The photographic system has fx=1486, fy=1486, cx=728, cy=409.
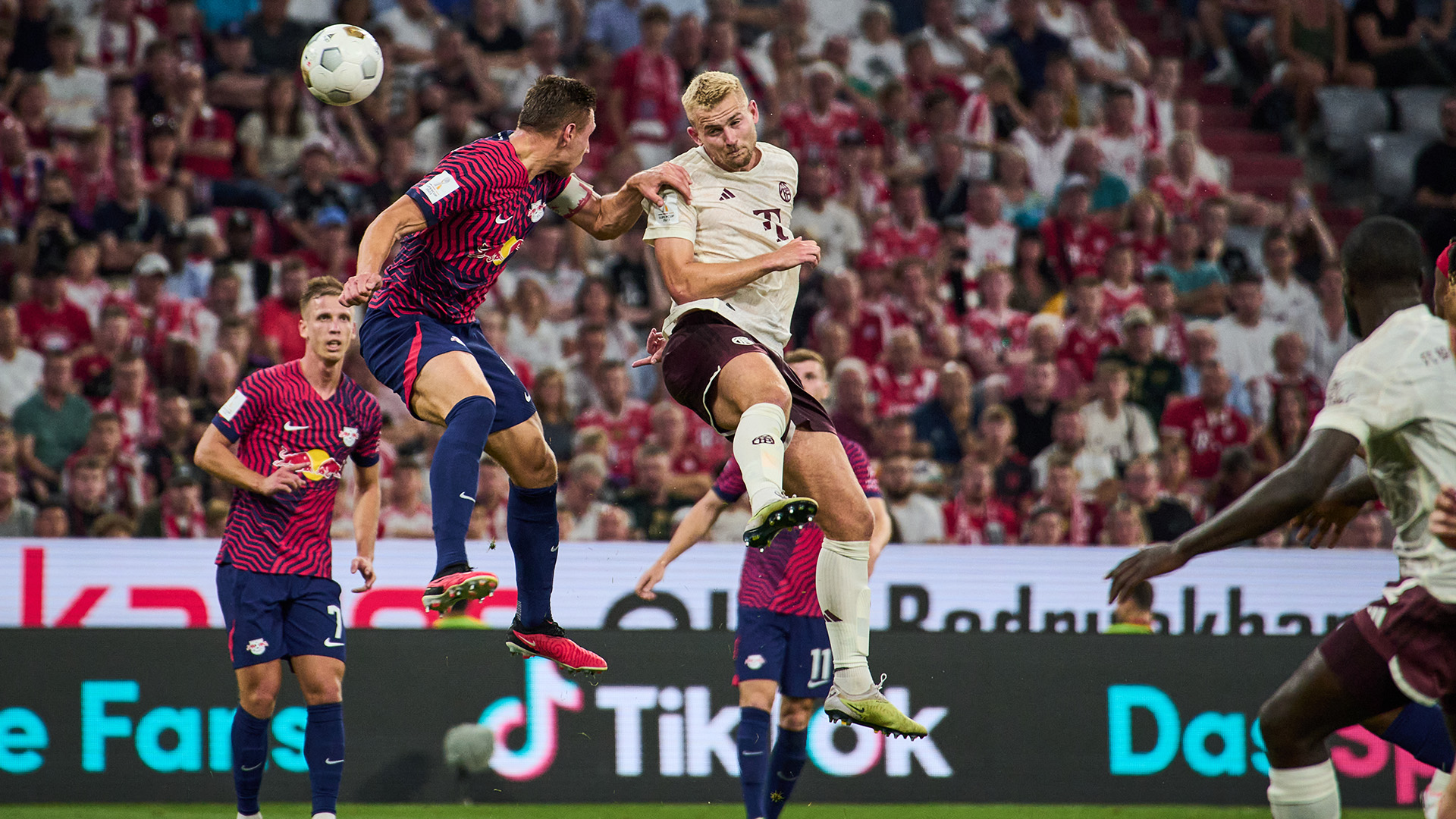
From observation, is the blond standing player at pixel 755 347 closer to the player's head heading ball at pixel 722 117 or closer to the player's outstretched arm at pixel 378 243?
the player's head heading ball at pixel 722 117

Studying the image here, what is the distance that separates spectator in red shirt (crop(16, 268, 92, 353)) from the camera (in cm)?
1148

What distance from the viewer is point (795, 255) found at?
5.84 metres

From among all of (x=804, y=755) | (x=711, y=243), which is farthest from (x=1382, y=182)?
(x=711, y=243)

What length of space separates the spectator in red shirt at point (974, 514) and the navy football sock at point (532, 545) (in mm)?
4976

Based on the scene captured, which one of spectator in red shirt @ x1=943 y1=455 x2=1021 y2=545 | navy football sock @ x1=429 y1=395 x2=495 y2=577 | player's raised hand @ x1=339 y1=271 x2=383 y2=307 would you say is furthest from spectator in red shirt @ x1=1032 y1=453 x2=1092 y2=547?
player's raised hand @ x1=339 y1=271 x2=383 y2=307

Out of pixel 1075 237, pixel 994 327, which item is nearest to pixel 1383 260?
pixel 994 327

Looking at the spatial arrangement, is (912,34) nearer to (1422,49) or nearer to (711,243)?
(1422,49)

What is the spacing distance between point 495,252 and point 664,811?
4.45 metres

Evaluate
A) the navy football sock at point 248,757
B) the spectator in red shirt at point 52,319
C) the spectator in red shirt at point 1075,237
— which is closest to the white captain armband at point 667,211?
the navy football sock at point 248,757

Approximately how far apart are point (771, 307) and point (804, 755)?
2884 mm

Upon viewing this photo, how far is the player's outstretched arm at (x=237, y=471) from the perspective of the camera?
735 centimetres

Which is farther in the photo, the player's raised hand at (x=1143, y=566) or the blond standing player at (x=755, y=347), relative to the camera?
the blond standing player at (x=755, y=347)

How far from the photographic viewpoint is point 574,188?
6586 millimetres

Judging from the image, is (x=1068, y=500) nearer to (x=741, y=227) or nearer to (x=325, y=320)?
(x=741, y=227)
